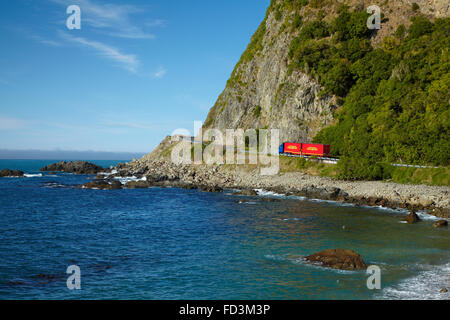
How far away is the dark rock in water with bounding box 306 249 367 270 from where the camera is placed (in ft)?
84.4

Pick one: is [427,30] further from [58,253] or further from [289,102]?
[58,253]

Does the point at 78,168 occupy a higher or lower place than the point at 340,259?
higher

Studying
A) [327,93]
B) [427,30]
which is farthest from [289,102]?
[427,30]

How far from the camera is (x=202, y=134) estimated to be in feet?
442

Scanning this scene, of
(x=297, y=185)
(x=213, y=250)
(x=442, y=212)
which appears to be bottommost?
(x=213, y=250)

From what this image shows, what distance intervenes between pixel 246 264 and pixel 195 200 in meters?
34.3

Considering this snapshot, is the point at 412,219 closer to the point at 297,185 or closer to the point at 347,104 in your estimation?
the point at 297,185

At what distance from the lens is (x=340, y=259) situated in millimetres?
26266

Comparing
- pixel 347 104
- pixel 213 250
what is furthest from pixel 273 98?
pixel 213 250

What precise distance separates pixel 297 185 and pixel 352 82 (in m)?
36.7

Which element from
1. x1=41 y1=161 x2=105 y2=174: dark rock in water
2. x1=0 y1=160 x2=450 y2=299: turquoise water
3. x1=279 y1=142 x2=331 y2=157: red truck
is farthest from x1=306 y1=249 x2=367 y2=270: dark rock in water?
x1=41 y1=161 x2=105 y2=174: dark rock in water

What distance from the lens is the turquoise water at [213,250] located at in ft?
73.7

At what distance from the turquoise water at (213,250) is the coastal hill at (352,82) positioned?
2006 cm

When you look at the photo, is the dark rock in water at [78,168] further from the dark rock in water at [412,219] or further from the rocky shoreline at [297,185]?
the dark rock in water at [412,219]
